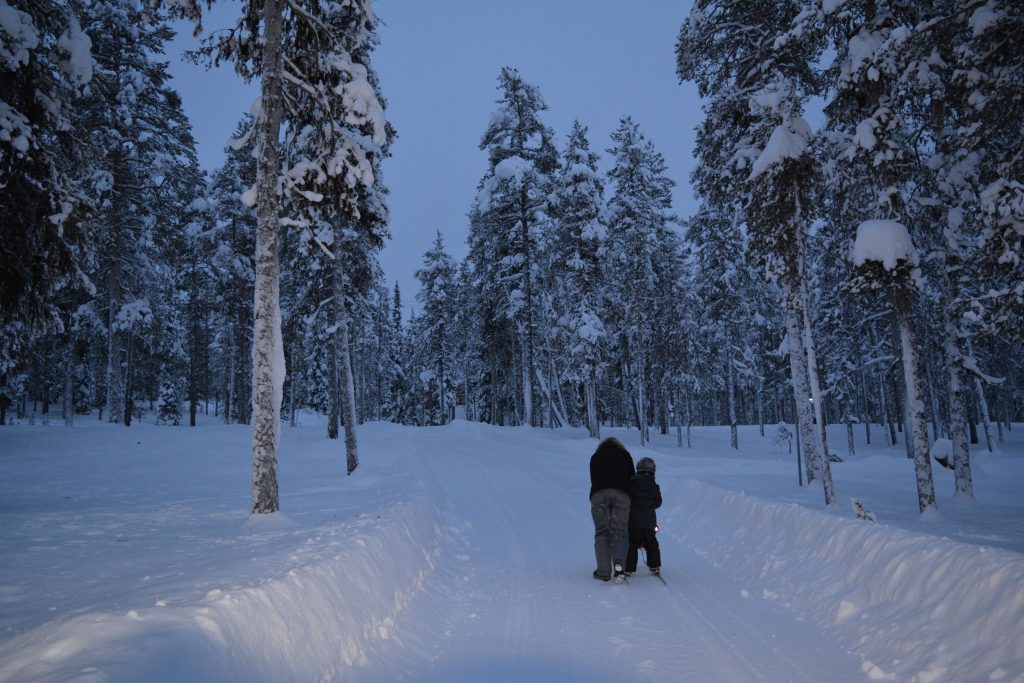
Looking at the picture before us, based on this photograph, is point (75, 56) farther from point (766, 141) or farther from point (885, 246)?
point (885, 246)

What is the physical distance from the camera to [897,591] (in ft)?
20.2

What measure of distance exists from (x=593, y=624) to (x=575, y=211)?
26.6 meters

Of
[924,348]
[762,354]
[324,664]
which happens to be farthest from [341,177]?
[762,354]

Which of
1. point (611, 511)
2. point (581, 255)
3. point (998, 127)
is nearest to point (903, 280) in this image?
point (998, 127)

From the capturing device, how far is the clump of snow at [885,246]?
11.2m

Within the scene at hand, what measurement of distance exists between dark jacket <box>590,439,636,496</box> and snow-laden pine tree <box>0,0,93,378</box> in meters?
10.6

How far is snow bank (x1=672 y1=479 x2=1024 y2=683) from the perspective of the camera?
477cm

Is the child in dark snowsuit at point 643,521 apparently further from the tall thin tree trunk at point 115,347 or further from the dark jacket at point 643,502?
the tall thin tree trunk at point 115,347

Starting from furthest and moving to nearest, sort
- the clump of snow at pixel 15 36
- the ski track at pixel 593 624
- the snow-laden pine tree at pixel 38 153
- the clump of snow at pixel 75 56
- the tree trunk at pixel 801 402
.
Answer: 1. the tree trunk at pixel 801 402
2. the clump of snow at pixel 75 56
3. the snow-laden pine tree at pixel 38 153
4. the clump of snow at pixel 15 36
5. the ski track at pixel 593 624

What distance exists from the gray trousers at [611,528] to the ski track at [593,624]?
1.26 ft

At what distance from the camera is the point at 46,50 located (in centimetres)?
1116

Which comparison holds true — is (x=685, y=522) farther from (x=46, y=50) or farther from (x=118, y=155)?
(x=118, y=155)

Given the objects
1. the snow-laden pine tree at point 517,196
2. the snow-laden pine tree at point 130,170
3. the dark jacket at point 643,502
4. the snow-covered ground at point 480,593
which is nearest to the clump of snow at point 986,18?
the snow-covered ground at point 480,593

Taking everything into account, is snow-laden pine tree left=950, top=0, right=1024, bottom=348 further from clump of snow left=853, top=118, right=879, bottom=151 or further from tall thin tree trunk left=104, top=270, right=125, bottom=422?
tall thin tree trunk left=104, top=270, right=125, bottom=422
